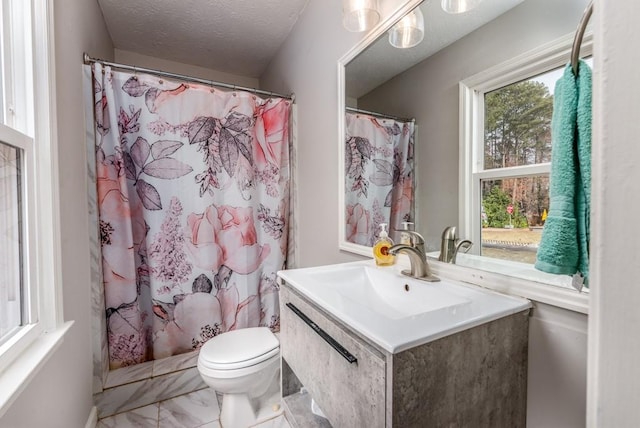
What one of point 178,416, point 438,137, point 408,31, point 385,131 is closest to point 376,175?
point 385,131

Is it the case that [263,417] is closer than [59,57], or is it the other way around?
[59,57]

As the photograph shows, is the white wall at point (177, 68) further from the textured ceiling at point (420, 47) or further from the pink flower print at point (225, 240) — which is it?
the textured ceiling at point (420, 47)

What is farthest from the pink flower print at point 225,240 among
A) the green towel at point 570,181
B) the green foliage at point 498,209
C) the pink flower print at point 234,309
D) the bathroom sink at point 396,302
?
the green towel at point 570,181

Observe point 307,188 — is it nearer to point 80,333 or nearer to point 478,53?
point 478,53

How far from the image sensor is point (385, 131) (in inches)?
52.2

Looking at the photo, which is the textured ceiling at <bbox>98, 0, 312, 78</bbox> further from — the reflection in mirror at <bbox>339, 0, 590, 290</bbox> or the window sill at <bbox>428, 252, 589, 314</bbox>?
the window sill at <bbox>428, 252, 589, 314</bbox>

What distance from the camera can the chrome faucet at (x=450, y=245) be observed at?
980 mm

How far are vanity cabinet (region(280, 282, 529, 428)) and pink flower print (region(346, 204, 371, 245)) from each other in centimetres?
64

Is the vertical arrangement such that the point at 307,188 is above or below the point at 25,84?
below

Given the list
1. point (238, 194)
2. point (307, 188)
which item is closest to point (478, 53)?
point (307, 188)

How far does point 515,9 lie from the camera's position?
81 cm

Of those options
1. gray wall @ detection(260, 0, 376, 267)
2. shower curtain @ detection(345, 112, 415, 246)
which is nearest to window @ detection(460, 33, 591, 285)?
shower curtain @ detection(345, 112, 415, 246)

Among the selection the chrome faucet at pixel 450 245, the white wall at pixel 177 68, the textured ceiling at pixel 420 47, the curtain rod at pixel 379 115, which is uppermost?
the white wall at pixel 177 68

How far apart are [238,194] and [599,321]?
183 cm
